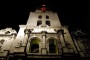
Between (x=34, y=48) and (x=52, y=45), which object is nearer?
(x=34, y=48)

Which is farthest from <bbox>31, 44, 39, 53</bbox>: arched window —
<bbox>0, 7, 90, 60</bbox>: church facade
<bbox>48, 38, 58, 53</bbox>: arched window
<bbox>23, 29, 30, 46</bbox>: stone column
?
<bbox>48, 38, 58, 53</bbox>: arched window

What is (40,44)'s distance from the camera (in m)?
22.3

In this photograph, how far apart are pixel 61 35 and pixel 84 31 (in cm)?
574

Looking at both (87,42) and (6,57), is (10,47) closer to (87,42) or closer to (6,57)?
(6,57)

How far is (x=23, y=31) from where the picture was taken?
25875 mm

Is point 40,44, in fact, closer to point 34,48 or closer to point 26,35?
point 34,48

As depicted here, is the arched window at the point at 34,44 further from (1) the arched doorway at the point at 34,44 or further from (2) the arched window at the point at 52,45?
(2) the arched window at the point at 52,45

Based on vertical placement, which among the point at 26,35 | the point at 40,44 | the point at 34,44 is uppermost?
the point at 26,35

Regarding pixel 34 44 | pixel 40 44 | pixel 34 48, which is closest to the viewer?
pixel 40 44

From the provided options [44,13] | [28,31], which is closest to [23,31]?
[28,31]

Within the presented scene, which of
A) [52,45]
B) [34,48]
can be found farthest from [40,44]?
[52,45]

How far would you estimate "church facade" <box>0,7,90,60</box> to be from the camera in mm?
19375

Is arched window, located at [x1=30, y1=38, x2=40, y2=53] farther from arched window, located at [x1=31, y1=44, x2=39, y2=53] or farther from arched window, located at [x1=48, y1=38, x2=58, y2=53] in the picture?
arched window, located at [x1=48, y1=38, x2=58, y2=53]

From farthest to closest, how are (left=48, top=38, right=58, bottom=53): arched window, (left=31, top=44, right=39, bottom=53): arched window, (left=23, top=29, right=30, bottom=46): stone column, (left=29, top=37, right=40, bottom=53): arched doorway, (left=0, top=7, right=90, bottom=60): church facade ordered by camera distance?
1. (left=48, top=38, right=58, bottom=53): arched window
2. (left=29, top=37, right=40, bottom=53): arched doorway
3. (left=31, top=44, right=39, bottom=53): arched window
4. (left=23, top=29, right=30, bottom=46): stone column
5. (left=0, top=7, right=90, bottom=60): church facade
